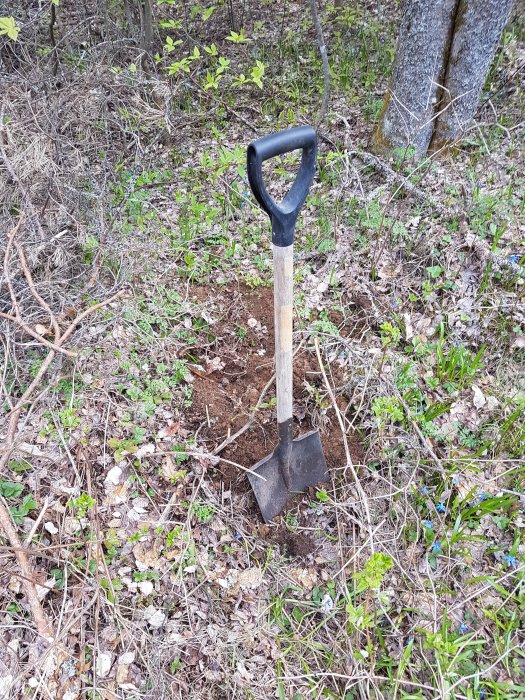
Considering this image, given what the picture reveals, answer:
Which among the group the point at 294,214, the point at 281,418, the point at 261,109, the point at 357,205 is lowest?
the point at 281,418

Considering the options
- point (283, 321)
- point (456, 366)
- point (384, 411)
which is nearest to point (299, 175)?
point (283, 321)

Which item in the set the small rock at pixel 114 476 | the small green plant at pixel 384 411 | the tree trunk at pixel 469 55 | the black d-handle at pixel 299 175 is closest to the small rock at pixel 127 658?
the small rock at pixel 114 476

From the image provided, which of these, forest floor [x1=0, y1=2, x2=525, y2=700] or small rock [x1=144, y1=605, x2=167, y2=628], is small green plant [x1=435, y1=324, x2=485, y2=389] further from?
small rock [x1=144, y1=605, x2=167, y2=628]

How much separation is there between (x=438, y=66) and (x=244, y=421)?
290 centimetres

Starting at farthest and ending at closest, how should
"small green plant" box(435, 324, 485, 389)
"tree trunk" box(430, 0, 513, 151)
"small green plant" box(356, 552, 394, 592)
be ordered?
"tree trunk" box(430, 0, 513, 151), "small green plant" box(435, 324, 485, 389), "small green plant" box(356, 552, 394, 592)

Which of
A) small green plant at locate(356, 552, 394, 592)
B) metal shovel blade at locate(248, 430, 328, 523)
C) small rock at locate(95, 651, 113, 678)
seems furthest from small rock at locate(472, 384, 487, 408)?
small rock at locate(95, 651, 113, 678)

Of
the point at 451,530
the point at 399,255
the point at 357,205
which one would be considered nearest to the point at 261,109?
the point at 357,205

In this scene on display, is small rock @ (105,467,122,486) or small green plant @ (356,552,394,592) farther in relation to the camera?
small rock @ (105,467,122,486)

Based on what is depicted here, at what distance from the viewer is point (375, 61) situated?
16.0 feet

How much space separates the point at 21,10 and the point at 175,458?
3699 mm

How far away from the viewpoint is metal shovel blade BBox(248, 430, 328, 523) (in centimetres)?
217

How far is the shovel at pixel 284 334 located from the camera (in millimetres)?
1424

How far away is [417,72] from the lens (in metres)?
3.32

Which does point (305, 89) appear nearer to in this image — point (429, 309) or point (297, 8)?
point (297, 8)
